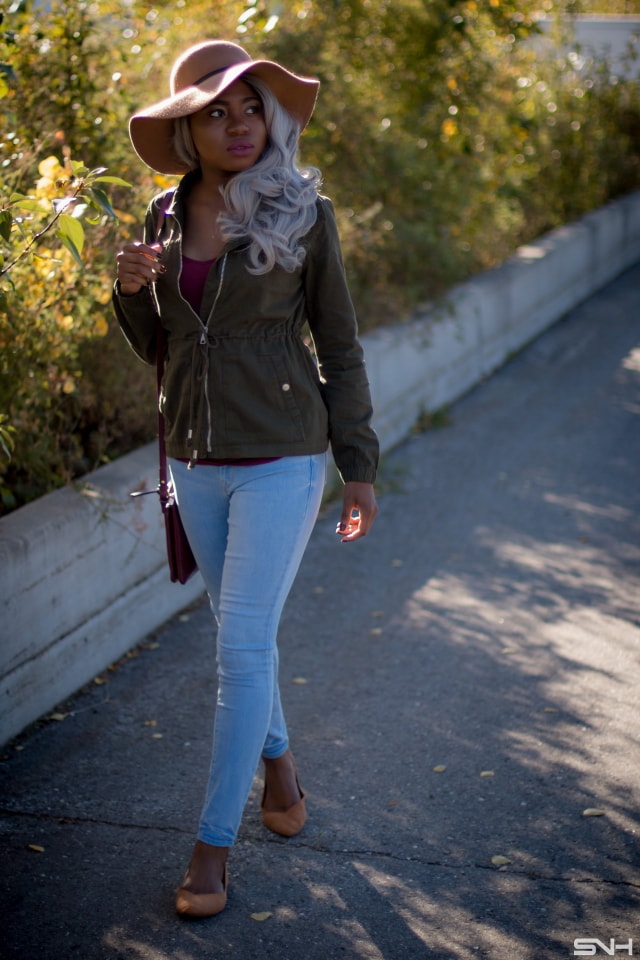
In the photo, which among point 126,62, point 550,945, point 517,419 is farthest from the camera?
point 517,419

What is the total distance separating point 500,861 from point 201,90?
2.27 m

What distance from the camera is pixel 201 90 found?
2.89 m

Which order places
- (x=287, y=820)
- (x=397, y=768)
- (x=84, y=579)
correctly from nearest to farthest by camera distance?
(x=287, y=820) < (x=397, y=768) < (x=84, y=579)

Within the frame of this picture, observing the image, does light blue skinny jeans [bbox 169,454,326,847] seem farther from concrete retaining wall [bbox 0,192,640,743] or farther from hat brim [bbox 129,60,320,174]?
concrete retaining wall [bbox 0,192,640,743]

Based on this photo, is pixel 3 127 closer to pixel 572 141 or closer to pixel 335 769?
pixel 335 769

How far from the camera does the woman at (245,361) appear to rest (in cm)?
287

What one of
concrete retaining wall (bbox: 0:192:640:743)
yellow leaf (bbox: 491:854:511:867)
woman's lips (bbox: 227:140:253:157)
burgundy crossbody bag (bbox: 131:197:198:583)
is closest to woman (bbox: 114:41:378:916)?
woman's lips (bbox: 227:140:253:157)

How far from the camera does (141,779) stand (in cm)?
365

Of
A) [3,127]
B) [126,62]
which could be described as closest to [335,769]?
[3,127]

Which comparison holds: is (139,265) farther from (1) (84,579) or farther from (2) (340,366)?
(1) (84,579)

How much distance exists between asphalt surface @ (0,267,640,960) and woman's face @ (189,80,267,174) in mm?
1963

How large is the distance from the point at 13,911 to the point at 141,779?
28.3 inches

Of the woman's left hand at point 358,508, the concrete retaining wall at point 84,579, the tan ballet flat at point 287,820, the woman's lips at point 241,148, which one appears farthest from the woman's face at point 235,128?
the tan ballet flat at point 287,820

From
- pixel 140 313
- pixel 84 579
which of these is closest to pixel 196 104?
pixel 140 313
